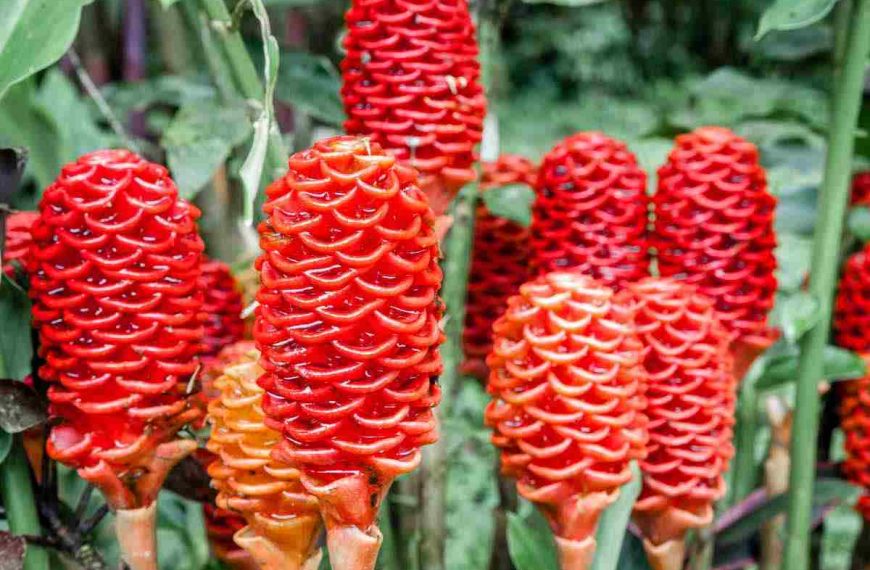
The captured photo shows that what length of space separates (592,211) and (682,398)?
249mm

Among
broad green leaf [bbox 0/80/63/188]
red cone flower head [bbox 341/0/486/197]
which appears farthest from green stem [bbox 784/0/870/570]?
broad green leaf [bbox 0/80/63/188]

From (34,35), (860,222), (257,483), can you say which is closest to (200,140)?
(34,35)

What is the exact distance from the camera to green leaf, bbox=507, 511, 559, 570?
108 centimetres

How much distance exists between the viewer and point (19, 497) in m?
1.08

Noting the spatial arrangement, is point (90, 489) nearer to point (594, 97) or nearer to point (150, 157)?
point (150, 157)

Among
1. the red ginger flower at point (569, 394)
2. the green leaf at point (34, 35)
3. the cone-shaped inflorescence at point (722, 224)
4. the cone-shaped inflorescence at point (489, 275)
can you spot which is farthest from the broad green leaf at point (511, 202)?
the green leaf at point (34, 35)

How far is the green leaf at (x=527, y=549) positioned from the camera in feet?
3.56

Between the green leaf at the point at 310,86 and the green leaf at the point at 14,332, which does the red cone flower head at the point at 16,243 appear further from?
the green leaf at the point at 310,86

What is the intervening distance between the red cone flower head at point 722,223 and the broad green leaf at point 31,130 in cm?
92

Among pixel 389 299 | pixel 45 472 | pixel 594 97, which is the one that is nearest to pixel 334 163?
pixel 389 299

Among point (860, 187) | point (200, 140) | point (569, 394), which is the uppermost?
point (200, 140)

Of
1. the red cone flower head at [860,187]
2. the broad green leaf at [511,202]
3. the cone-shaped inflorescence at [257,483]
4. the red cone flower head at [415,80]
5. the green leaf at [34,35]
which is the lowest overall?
the red cone flower head at [860,187]

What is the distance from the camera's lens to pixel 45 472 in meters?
1.13

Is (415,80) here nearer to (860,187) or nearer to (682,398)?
(682,398)
